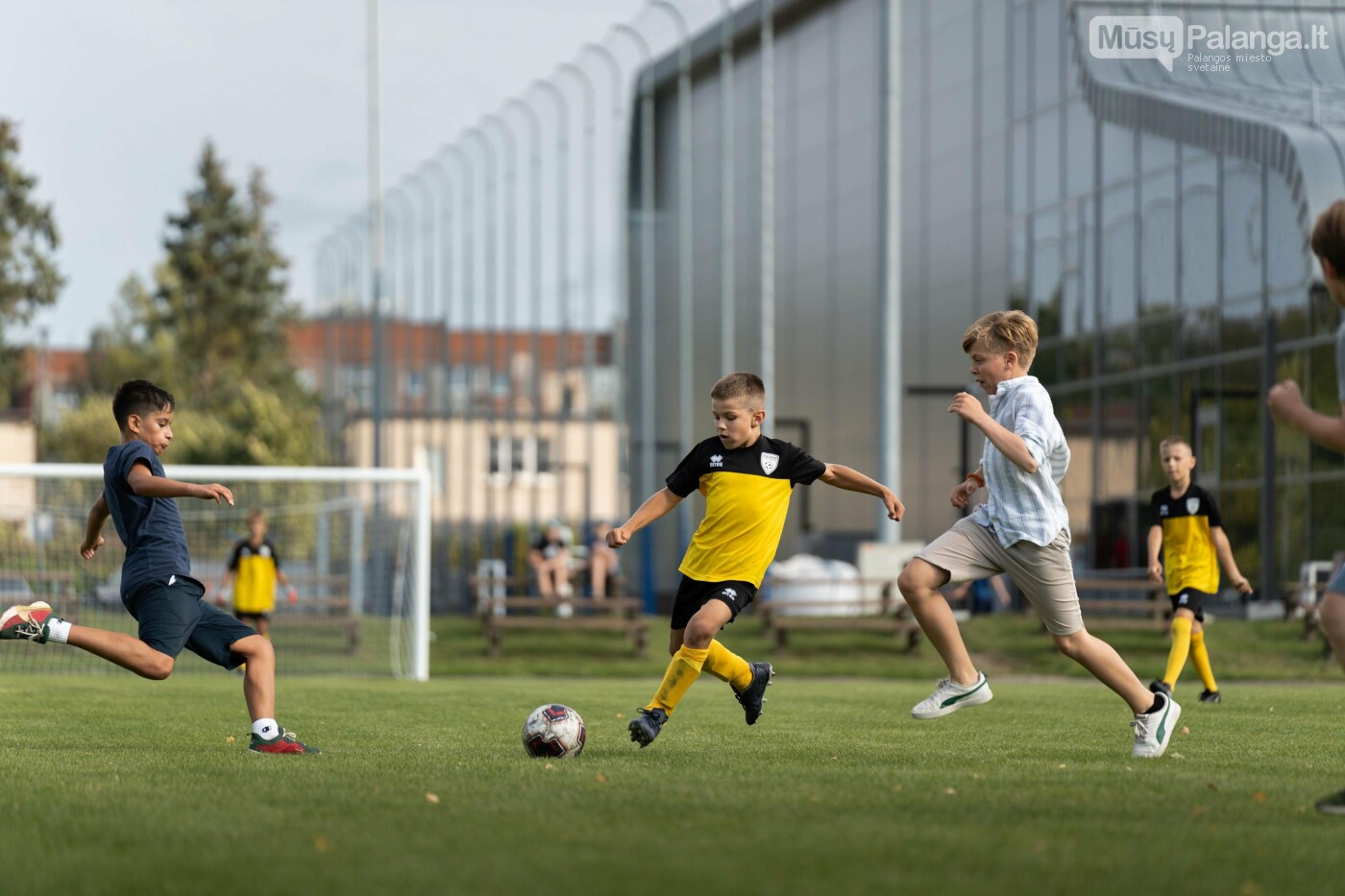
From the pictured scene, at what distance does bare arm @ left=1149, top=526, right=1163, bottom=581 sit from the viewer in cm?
1171

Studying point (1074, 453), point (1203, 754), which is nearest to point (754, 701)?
point (1203, 754)

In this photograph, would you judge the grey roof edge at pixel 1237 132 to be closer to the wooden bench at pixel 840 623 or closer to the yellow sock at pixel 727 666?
the wooden bench at pixel 840 623

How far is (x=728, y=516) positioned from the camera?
7.89m

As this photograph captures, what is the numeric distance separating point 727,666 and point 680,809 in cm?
231

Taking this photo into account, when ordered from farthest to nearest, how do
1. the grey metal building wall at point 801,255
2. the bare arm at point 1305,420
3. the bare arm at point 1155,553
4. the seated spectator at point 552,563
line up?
the grey metal building wall at point 801,255 < the seated spectator at point 552,563 < the bare arm at point 1155,553 < the bare arm at point 1305,420

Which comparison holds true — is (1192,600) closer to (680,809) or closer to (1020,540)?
(1020,540)

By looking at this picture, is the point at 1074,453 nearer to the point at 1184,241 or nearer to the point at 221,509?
the point at 1184,241

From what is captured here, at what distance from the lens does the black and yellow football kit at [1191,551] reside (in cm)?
1215

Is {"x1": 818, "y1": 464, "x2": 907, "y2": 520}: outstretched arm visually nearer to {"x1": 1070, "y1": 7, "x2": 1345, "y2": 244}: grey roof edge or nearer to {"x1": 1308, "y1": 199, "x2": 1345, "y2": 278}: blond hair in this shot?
{"x1": 1308, "y1": 199, "x2": 1345, "y2": 278}: blond hair

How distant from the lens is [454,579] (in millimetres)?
43625

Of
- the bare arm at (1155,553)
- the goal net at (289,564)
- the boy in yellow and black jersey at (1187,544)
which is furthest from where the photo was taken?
the goal net at (289,564)

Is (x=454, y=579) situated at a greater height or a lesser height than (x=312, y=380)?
lesser

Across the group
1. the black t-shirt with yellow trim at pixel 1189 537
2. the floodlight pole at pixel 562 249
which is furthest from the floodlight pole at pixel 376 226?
the black t-shirt with yellow trim at pixel 1189 537

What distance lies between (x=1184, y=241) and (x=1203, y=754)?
66.9 feet
